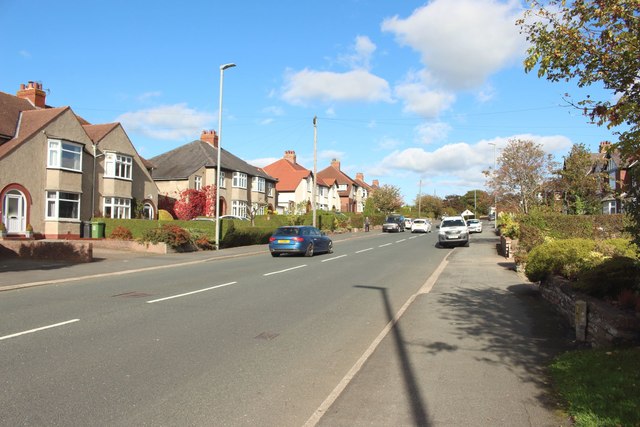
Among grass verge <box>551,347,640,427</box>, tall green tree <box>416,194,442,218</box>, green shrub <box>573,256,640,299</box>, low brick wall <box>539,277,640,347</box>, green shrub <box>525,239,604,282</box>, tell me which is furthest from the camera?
tall green tree <box>416,194,442,218</box>

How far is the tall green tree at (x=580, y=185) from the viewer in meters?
29.2

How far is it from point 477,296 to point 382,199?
61.7 m

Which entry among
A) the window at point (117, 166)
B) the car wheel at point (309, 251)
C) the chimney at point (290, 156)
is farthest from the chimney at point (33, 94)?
the chimney at point (290, 156)

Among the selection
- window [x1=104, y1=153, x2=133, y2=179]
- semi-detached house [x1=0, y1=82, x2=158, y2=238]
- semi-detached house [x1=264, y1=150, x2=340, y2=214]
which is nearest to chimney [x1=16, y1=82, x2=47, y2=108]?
semi-detached house [x1=0, y1=82, x2=158, y2=238]

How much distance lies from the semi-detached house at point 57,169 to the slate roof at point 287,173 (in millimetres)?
33678

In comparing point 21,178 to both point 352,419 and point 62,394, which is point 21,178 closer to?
point 62,394

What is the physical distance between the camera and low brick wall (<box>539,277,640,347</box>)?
5551 mm

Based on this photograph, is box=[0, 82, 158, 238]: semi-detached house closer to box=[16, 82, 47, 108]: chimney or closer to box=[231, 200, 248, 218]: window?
box=[16, 82, 47, 108]: chimney

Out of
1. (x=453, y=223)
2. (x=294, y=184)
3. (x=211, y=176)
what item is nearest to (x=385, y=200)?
(x=294, y=184)

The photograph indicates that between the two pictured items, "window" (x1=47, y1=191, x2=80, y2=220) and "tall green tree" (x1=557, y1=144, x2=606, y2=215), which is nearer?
"window" (x1=47, y1=191, x2=80, y2=220)

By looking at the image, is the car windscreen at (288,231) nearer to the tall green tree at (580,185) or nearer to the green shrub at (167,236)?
the green shrub at (167,236)

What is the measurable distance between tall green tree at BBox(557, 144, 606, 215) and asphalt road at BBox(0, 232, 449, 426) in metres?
21.1

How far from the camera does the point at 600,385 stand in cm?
450

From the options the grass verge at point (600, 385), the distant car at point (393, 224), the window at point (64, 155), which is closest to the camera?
the grass verge at point (600, 385)
